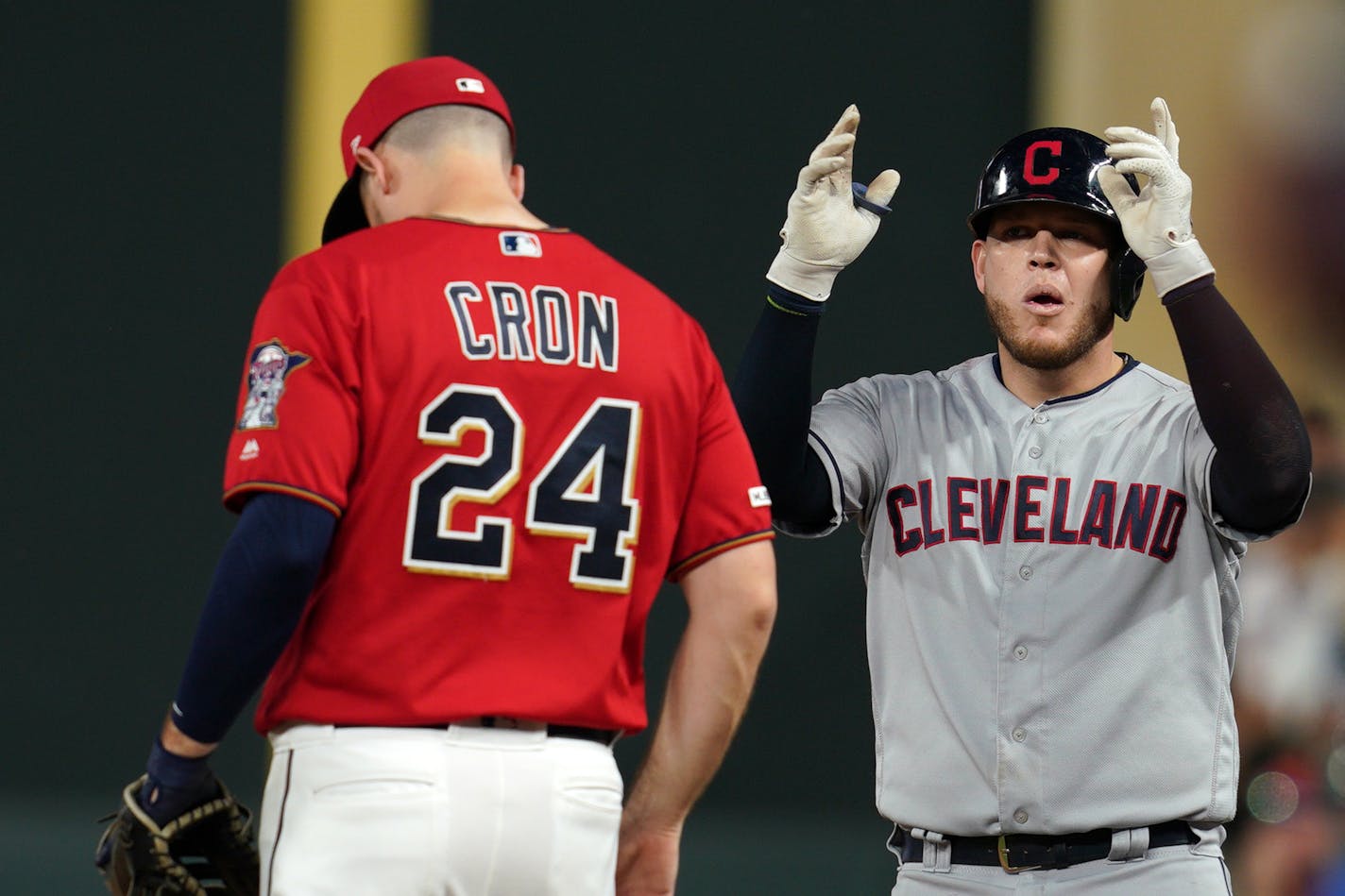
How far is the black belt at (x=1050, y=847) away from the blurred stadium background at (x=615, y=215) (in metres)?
3.00

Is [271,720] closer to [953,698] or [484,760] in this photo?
[484,760]

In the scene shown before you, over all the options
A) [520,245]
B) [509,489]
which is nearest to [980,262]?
[520,245]

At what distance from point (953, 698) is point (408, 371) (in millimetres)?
1063

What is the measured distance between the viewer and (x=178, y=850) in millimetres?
2291

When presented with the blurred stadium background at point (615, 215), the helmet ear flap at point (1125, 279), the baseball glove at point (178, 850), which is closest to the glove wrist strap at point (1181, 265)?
the helmet ear flap at point (1125, 279)

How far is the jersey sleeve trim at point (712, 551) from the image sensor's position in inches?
94.0

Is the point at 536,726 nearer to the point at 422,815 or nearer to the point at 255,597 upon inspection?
the point at 422,815

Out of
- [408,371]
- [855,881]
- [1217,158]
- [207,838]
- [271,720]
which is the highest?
[1217,158]

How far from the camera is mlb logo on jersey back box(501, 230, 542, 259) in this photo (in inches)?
90.4

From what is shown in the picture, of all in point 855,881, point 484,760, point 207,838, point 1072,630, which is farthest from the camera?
point 855,881

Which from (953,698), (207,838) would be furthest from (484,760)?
(953,698)

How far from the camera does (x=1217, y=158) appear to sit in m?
5.84

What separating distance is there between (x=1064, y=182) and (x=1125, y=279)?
18 cm

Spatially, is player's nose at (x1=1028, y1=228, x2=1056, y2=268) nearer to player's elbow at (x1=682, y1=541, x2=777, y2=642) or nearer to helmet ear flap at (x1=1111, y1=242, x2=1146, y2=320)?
helmet ear flap at (x1=1111, y1=242, x2=1146, y2=320)
